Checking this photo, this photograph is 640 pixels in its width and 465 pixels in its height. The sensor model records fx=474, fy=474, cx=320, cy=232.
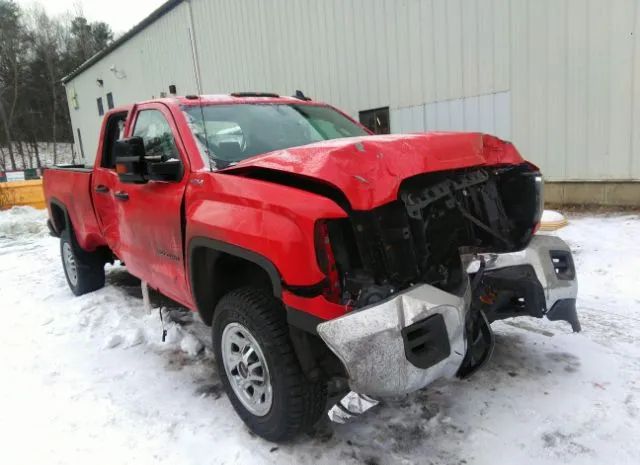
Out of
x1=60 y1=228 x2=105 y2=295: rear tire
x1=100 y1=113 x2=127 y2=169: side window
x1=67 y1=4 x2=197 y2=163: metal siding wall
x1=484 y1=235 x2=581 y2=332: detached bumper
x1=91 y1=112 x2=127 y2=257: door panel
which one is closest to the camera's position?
x1=484 y1=235 x2=581 y2=332: detached bumper

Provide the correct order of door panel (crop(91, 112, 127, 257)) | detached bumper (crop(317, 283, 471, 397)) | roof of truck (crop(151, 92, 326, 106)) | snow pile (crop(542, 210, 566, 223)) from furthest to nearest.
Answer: snow pile (crop(542, 210, 566, 223))
door panel (crop(91, 112, 127, 257))
roof of truck (crop(151, 92, 326, 106))
detached bumper (crop(317, 283, 471, 397))

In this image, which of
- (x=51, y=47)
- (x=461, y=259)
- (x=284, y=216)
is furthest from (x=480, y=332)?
(x=51, y=47)

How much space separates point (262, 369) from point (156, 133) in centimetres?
203

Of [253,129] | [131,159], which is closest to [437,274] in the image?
[253,129]

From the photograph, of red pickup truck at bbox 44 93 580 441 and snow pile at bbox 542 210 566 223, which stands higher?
red pickup truck at bbox 44 93 580 441

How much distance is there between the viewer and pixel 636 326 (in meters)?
3.67

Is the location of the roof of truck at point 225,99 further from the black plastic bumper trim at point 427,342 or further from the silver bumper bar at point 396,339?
the black plastic bumper trim at point 427,342

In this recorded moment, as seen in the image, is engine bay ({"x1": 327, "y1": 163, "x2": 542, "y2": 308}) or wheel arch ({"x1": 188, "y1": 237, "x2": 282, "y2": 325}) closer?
engine bay ({"x1": 327, "y1": 163, "x2": 542, "y2": 308})

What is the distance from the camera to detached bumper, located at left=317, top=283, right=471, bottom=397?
2006mm

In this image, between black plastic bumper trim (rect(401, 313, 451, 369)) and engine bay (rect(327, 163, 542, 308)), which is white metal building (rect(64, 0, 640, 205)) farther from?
black plastic bumper trim (rect(401, 313, 451, 369))

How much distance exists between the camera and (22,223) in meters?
11.4

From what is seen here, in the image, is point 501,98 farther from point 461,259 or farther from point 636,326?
point 461,259

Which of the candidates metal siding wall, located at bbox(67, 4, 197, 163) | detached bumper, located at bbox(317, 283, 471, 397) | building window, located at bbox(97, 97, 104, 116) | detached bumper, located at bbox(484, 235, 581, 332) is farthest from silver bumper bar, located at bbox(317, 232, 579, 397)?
building window, located at bbox(97, 97, 104, 116)

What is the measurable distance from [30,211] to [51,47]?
37.3 metres
